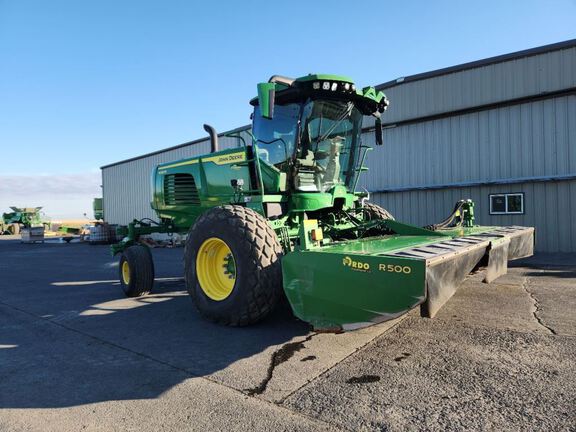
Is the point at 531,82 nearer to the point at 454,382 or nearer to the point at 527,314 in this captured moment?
the point at 527,314

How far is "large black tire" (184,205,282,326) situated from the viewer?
417 centimetres

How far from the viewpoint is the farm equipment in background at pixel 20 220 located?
3972 cm

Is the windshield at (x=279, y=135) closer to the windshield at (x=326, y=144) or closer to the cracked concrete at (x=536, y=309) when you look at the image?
the windshield at (x=326, y=144)

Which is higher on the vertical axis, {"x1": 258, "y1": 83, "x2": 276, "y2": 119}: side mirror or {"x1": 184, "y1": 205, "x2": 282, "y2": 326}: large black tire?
{"x1": 258, "y1": 83, "x2": 276, "y2": 119}: side mirror

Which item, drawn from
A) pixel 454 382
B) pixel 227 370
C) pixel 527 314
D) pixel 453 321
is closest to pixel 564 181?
pixel 527 314

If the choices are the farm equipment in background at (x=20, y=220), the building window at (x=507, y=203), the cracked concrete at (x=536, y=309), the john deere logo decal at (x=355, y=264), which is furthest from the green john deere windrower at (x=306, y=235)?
the farm equipment in background at (x=20, y=220)

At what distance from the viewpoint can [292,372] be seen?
11.2ft

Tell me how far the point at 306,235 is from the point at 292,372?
4.09 feet

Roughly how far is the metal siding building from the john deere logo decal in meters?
9.52

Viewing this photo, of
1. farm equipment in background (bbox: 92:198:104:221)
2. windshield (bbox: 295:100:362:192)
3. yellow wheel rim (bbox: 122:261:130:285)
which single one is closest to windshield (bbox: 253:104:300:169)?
windshield (bbox: 295:100:362:192)

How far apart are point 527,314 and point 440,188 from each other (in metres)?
8.17

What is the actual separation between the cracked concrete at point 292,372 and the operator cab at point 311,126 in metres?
1.87

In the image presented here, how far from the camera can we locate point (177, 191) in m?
7.38

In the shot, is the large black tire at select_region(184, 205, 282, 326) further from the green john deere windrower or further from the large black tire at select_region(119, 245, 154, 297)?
the large black tire at select_region(119, 245, 154, 297)
